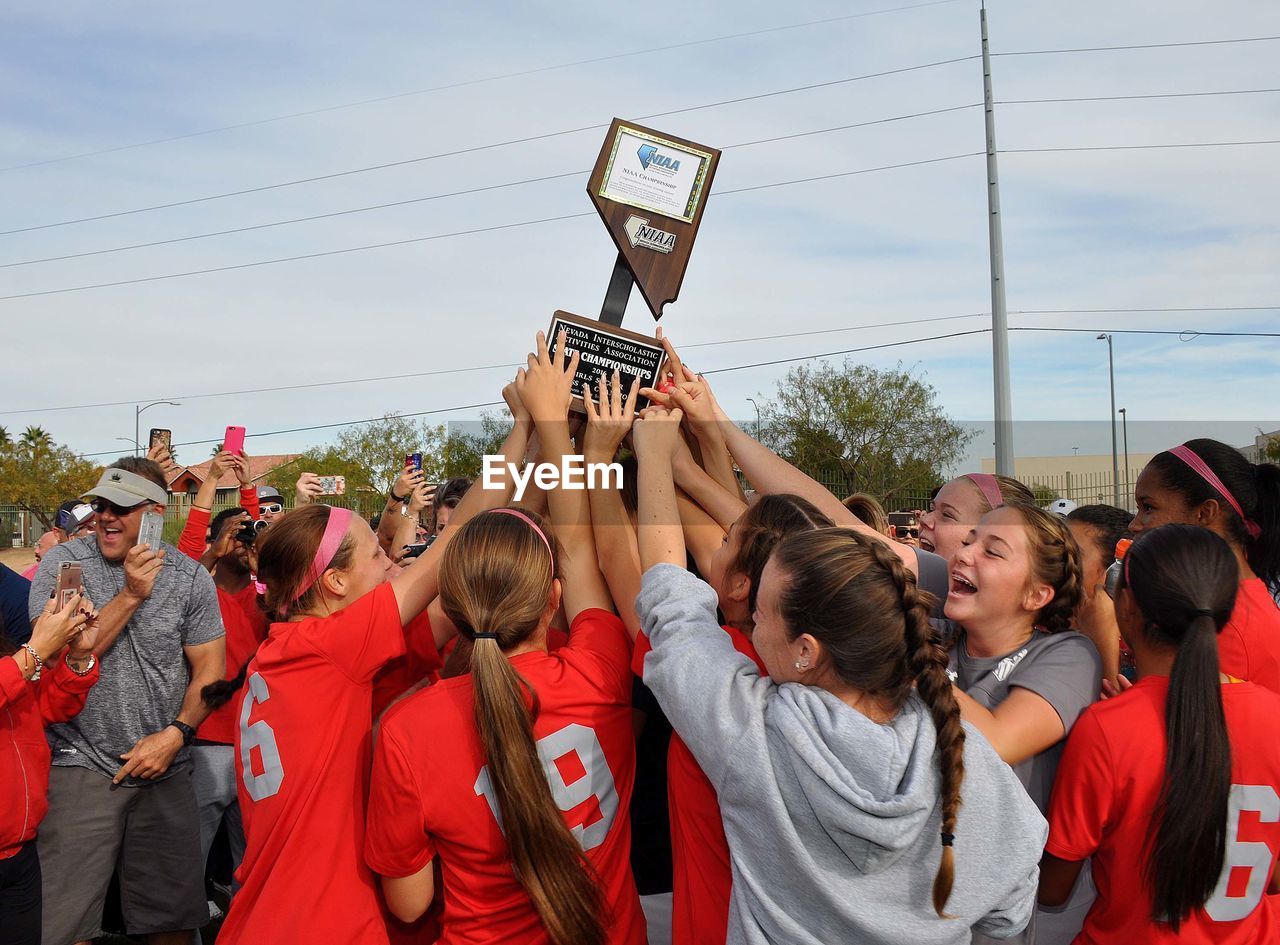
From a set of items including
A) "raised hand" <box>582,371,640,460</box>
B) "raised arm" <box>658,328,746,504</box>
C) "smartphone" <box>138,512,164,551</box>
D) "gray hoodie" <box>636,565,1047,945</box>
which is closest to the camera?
"gray hoodie" <box>636,565,1047,945</box>

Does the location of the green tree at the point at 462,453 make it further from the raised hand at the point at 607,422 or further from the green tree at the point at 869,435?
the raised hand at the point at 607,422

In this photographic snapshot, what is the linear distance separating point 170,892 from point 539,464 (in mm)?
2578

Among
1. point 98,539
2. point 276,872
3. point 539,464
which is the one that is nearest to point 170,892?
point 98,539

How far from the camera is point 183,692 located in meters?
4.24

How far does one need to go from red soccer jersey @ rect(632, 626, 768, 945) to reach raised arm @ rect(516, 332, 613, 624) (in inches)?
24.8

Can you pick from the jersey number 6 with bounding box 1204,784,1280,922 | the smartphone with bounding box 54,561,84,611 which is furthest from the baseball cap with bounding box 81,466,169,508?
the jersey number 6 with bounding box 1204,784,1280,922

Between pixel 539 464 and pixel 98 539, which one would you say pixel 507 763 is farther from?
pixel 98 539

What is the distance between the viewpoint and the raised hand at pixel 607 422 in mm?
3072

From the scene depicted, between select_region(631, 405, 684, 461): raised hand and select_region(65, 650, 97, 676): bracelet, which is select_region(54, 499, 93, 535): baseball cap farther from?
select_region(631, 405, 684, 461): raised hand

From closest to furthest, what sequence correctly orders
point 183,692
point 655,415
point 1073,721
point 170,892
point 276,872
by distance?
point 1073,721, point 276,872, point 655,415, point 170,892, point 183,692

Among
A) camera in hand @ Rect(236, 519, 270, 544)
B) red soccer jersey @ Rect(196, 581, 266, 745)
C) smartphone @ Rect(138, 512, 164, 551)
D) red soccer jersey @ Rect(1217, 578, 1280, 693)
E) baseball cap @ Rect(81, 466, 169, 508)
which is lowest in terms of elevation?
red soccer jersey @ Rect(196, 581, 266, 745)

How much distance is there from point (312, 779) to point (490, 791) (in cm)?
61

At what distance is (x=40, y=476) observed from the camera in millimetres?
46188

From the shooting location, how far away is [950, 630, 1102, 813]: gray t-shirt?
2.30 meters
